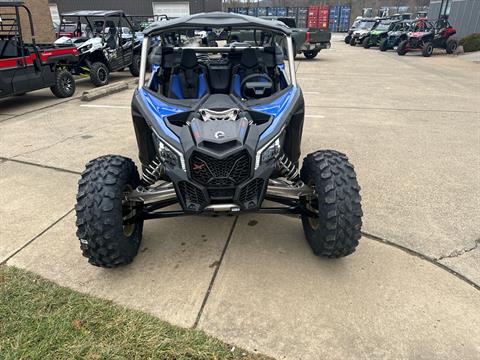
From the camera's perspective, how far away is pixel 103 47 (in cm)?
984

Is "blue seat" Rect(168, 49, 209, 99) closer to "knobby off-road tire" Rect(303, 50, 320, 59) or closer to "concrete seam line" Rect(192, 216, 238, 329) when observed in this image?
"concrete seam line" Rect(192, 216, 238, 329)

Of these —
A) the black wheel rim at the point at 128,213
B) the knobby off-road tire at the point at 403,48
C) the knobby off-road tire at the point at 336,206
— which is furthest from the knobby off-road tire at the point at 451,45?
the black wheel rim at the point at 128,213

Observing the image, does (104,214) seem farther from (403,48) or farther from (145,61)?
(403,48)

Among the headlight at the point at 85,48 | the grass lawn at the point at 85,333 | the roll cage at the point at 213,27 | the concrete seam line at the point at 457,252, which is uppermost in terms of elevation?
the roll cage at the point at 213,27

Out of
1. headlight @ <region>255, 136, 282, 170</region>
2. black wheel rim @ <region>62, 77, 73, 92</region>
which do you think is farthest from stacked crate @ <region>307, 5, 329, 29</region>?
headlight @ <region>255, 136, 282, 170</region>

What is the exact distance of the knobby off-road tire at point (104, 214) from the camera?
2326 mm

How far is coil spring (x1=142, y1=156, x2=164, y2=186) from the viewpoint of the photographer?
2691 millimetres

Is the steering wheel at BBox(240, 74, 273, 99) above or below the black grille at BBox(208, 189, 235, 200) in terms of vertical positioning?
above

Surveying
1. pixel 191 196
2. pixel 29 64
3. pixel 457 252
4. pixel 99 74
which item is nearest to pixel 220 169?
pixel 191 196

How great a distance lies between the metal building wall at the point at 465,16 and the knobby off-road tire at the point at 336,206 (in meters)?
24.0

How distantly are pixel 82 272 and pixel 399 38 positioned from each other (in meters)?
21.9

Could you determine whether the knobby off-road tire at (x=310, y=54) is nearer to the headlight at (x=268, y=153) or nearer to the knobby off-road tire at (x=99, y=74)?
the knobby off-road tire at (x=99, y=74)

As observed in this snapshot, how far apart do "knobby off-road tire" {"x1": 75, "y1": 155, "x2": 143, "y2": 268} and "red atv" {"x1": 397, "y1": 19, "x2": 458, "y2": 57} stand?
19094 millimetres

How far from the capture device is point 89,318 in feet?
7.27
